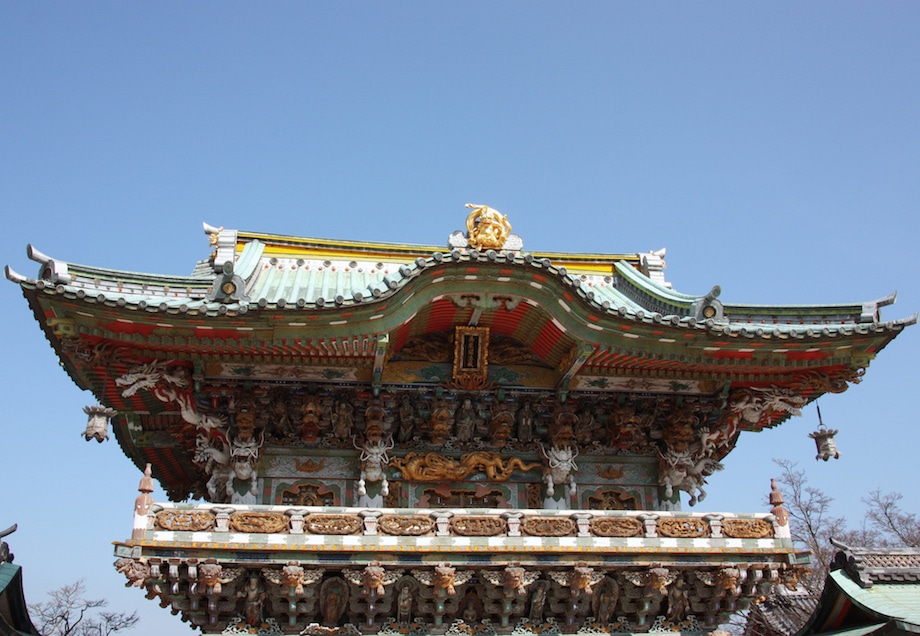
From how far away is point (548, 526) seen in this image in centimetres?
1367

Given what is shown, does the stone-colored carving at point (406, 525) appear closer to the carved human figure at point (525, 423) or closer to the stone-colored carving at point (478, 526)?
the stone-colored carving at point (478, 526)

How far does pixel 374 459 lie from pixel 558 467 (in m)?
3.48

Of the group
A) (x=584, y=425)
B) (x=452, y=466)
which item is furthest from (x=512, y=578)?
(x=584, y=425)

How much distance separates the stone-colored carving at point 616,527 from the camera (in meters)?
13.8

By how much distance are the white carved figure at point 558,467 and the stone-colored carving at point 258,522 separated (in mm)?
5233

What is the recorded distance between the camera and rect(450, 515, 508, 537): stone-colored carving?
1342cm

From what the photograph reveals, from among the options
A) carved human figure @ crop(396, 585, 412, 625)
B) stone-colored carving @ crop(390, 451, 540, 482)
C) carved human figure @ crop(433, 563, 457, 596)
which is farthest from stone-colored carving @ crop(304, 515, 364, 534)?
stone-colored carving @ crop(390, 451, 540, 482)

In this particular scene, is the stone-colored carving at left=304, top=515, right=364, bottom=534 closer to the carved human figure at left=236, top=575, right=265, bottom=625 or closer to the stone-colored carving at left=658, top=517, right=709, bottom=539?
the carved human figure at left=236, top=575, right=265, bottom=625

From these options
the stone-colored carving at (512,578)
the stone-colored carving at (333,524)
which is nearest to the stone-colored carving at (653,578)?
the stone-colored carving at (512,578)

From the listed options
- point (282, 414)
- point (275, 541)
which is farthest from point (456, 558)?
point (282, 414)

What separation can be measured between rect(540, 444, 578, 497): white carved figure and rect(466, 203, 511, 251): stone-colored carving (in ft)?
13.3

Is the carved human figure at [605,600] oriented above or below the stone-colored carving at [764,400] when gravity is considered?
below

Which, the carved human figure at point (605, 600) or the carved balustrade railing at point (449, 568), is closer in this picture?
the carved balustrade railing at point (449, 568)

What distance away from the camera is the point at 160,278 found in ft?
48.1
